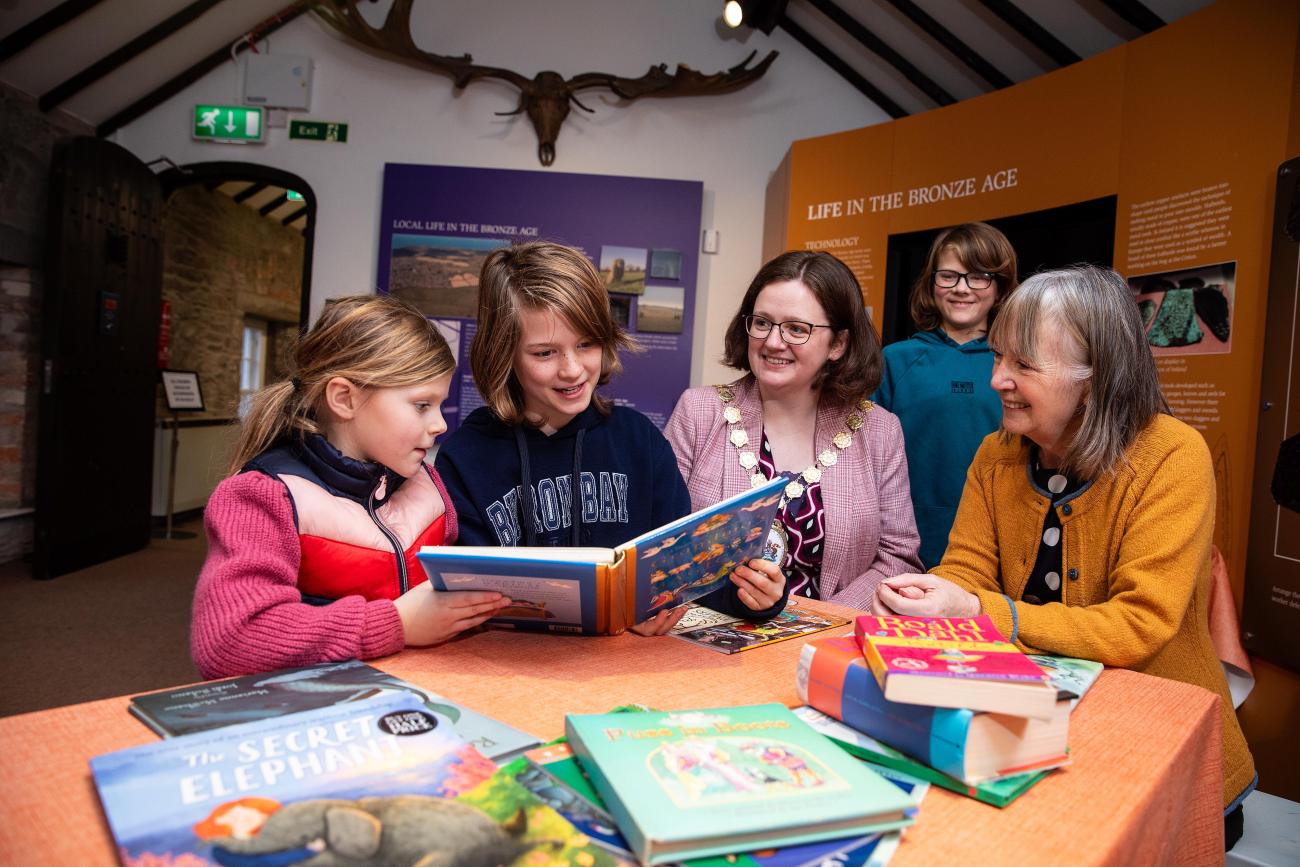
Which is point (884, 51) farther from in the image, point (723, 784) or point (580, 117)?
point (723, 784)

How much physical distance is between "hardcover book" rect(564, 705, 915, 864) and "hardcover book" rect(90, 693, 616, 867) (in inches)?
2.0

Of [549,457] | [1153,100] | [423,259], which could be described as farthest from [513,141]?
[549,457]

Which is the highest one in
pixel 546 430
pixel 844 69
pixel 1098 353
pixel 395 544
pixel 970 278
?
pixel 844 69

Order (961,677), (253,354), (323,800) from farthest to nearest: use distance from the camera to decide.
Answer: (253,354), (961,677), (323,800)

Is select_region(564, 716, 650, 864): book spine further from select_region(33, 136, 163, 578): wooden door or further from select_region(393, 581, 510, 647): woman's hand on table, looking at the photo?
Answer: select_region(33, 136, 163, 578): wooden door

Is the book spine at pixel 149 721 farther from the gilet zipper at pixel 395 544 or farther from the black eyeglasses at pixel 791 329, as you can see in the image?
the black eyeglasses at pixel 791 329

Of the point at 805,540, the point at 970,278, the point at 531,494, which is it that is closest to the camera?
the point at 531,494

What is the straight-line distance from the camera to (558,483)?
162 cm

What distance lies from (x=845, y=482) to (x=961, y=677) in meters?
1.27

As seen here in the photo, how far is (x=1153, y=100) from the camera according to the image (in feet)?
9.91

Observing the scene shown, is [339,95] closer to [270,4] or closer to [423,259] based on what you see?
[270,4]

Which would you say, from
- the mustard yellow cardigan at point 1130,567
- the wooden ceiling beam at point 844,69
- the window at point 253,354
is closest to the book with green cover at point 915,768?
the mustard yellow cardigan at point 1130,567

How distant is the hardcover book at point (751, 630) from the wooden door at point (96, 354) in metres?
5.00

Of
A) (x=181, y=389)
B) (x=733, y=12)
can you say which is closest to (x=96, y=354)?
(x=181, y=389)
